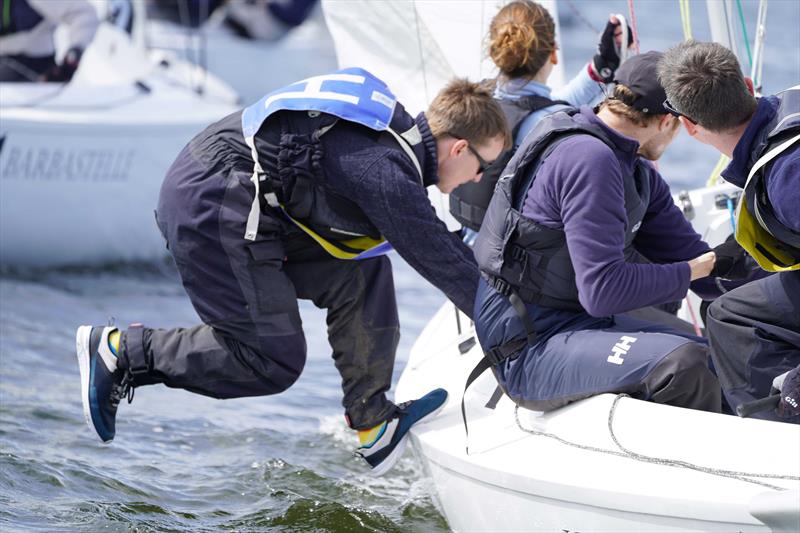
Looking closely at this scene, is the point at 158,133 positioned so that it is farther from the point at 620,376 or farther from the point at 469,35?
the point at 620,376

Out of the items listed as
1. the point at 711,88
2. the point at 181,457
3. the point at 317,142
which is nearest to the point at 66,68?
the point at 181,457

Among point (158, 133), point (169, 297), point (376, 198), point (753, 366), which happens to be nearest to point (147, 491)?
point (376, 198)

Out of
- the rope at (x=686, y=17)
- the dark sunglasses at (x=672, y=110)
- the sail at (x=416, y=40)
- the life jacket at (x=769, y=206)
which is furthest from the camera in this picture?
the sail at (x=416, y=40)

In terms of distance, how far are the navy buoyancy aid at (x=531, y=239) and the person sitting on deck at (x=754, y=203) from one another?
0.31 m

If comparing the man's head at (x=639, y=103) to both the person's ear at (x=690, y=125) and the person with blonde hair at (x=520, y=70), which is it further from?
the person with blonde hair at (x=520, y=70)

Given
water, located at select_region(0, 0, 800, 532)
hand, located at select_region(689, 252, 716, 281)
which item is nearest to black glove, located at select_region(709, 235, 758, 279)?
hand, located at select_region(689, 252, 716, 281)

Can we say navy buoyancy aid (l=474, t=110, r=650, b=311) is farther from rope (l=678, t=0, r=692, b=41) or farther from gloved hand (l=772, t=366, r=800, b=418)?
rope (l=678, t=0, r=692, b=41)

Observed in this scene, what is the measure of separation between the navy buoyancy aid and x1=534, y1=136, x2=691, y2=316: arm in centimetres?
7

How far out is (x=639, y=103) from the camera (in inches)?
101

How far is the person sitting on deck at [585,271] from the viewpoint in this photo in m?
2.45

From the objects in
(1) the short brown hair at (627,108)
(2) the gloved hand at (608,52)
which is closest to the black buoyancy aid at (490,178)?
(2) the gloved hand at (608,52)

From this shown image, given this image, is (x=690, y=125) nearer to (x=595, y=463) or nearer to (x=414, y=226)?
(x=595, y=463)

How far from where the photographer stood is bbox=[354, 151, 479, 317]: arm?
285cm

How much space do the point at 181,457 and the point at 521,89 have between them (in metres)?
1.64
